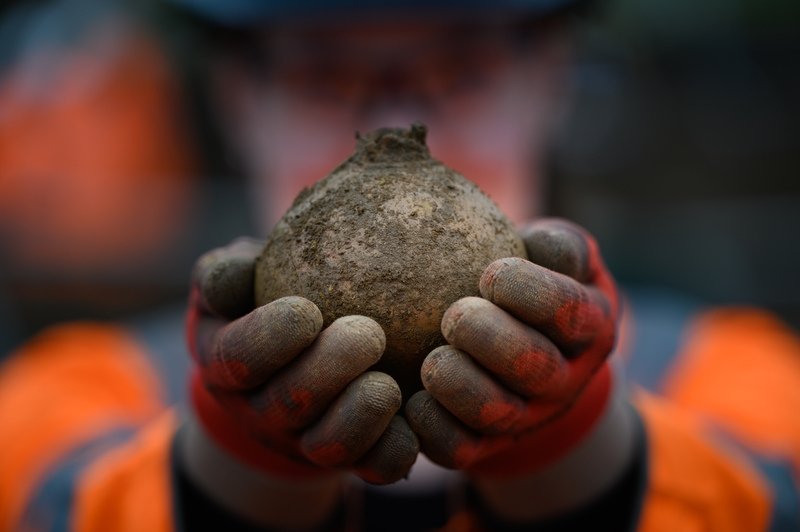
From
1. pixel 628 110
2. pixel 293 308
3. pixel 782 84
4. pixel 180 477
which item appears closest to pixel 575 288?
pixel 293 308

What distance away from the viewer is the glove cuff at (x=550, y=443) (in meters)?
1.39

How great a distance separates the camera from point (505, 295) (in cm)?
110

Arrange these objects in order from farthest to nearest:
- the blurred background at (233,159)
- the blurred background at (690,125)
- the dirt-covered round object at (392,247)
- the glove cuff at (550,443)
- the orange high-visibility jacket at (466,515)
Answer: the blurred background at (690,125) < the blurred background at (233,159) < the orange high-visibility jacket at (466,515) < the glove cuff at (550,443) < the dirt-covered round object at (392,247)

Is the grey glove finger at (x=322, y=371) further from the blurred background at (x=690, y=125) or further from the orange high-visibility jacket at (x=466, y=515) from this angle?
the blurred background at (x=690, y=125)

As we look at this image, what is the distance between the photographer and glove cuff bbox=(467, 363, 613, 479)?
1.39 metres

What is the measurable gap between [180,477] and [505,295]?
0.91 meters

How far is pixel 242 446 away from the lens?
56.9 inches

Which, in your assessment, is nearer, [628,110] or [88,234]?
[88,234]

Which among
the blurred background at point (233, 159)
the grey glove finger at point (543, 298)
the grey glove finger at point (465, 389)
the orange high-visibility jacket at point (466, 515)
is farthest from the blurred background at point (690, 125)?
the grey glove finger at point (465, 389)

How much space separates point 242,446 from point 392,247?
55cm

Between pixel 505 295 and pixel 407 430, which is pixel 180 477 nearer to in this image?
pixel 407 430

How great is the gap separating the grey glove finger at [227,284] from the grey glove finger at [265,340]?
0.14m

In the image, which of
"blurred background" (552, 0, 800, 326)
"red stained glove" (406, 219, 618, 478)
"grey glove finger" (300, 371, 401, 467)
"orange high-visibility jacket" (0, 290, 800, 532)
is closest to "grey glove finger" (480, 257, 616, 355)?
"red stained glove" (406, 219, 618, 478)

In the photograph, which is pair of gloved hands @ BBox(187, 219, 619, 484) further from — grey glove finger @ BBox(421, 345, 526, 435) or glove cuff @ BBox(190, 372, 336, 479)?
glove cuff @ BBox(190, 372, 336, 479)
